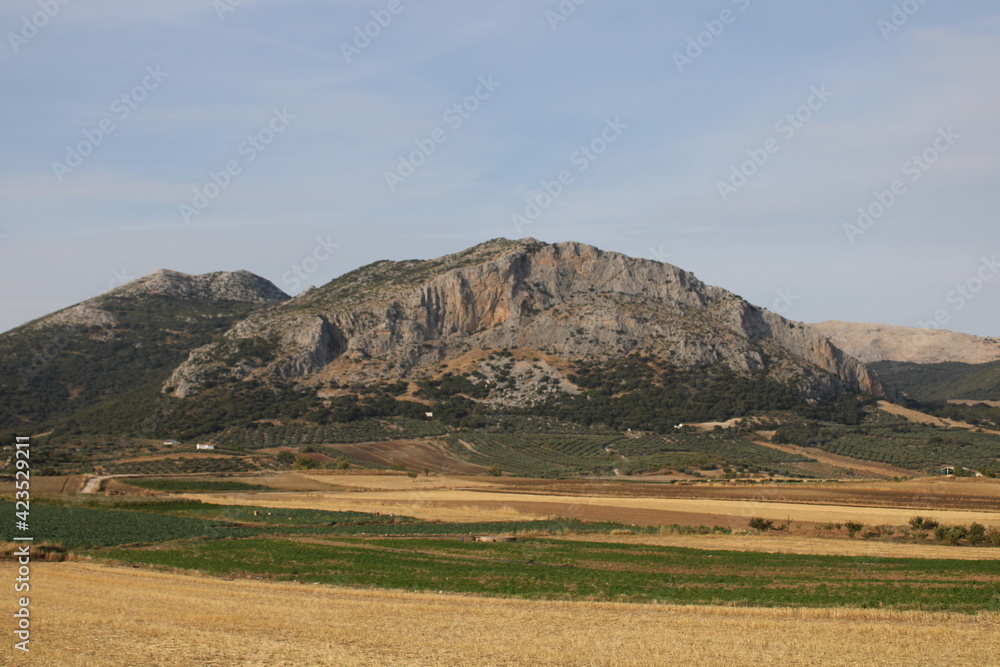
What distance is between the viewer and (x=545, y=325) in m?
161

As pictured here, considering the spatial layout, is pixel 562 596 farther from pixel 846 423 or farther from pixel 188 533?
pixel 846 423

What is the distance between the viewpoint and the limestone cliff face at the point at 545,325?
151 metres

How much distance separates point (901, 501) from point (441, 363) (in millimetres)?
103385

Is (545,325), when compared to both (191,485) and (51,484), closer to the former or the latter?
(191,485)

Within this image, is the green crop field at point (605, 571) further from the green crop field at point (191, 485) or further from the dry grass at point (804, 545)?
the green crop field at point (191, 485)

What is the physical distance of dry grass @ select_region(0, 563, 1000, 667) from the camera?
18.6m

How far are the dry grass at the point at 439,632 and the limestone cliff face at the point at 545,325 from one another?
125573mm

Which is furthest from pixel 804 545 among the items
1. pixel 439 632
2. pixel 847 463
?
pixel 847 463

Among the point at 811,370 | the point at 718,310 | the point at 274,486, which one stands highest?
the point at 718,310

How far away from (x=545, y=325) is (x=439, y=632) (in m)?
141

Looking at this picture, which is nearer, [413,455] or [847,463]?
[847,463]

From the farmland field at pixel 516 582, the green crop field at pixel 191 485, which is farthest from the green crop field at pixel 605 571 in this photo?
the green crop field at pixel 191 485

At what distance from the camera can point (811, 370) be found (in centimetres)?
14975

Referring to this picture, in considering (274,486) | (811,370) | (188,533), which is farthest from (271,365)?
(188,533)
